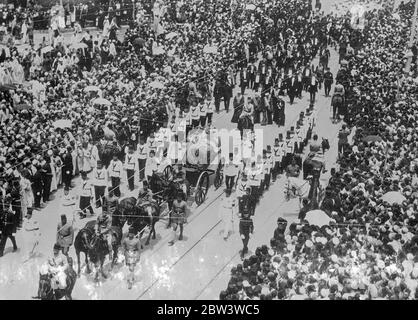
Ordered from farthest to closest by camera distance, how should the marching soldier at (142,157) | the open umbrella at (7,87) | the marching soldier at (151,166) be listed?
the open umbrella at (7,87), the marching soldier at (142,157), the marching soldier at (151,166)

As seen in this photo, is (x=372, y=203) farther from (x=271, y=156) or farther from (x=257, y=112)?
(x=257, y=112)

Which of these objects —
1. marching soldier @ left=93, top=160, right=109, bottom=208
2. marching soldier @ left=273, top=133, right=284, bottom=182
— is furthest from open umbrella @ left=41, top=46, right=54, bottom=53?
marching soldier @ left=273, top=133, right=284, bottom=182

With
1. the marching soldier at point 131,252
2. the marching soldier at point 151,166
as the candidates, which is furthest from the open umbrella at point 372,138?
the marching soldier at point 131,252

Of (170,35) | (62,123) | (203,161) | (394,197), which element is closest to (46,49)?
(170,35)

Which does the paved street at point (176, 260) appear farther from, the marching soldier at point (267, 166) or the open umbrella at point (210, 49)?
the open umbrella at point (210, 49)

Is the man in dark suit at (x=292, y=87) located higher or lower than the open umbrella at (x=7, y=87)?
lower

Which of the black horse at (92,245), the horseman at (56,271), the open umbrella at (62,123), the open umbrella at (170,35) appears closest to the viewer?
the horseman at (56,271)

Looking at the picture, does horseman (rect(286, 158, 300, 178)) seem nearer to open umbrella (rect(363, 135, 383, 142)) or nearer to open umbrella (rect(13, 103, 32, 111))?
open umbrella (rect(363, 135, 383, 142))
